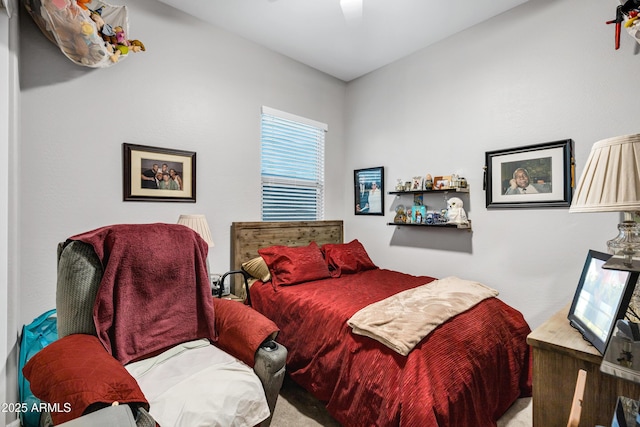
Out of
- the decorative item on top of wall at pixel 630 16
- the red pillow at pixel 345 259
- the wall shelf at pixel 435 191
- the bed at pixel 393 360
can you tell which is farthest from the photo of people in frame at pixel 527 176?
the red pillow at pixel 345 259

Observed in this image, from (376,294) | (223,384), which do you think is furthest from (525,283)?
(223,384)

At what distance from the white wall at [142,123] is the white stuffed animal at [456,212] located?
73.6 inches

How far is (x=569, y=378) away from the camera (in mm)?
1092

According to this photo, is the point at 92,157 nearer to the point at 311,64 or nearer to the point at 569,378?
A: the point at 311,64

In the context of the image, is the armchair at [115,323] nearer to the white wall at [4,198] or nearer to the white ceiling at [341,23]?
the white wall at [4,198]

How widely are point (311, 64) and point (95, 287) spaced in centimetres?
306

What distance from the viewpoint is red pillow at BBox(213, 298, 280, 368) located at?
5.08ft

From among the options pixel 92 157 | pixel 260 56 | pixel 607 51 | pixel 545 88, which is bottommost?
pixel 92 157

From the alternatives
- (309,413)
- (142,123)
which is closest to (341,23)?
(142,123)

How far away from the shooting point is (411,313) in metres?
1.79

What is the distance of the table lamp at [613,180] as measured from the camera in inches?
42.1

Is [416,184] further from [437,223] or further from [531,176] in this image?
[531,176]

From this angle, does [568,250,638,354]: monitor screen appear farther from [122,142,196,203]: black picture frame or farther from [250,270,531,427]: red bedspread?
[122,142,196,203]: black picture frame

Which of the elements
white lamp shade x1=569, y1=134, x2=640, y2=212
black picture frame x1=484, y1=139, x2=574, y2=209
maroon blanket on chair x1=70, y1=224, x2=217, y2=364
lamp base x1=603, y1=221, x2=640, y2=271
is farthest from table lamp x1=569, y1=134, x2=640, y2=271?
maroon blanket on chair x1=70, y1=224, x2=217, y2=364
